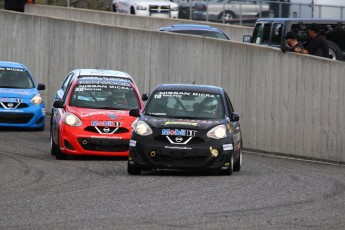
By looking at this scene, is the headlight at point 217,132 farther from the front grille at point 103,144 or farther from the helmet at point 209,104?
the front grille at point 103,144

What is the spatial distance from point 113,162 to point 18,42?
14.9 meters

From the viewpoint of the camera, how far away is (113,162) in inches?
830

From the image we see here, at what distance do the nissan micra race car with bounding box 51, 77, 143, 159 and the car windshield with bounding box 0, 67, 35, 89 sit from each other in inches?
223

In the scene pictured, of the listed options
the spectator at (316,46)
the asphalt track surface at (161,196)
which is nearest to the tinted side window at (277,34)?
the spectator at (316,46)

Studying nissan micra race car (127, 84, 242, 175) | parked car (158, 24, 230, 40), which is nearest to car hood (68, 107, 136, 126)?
nissan micra race car (127, 84, 242, 175)

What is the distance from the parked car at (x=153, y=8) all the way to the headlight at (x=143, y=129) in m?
27.2

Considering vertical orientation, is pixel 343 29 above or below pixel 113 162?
above

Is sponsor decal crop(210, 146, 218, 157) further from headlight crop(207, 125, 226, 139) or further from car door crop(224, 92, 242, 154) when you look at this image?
car door crop(224, 92, 242, 154)

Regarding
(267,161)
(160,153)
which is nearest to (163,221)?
(160,153)

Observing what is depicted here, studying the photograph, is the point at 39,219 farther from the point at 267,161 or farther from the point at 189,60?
the point at 189,60

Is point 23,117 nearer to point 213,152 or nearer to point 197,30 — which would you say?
point 197,30

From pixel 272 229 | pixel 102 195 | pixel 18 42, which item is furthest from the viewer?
pixel 18 42

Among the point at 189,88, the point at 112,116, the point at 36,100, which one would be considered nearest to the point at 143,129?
the point at 189,88

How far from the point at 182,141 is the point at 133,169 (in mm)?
826
